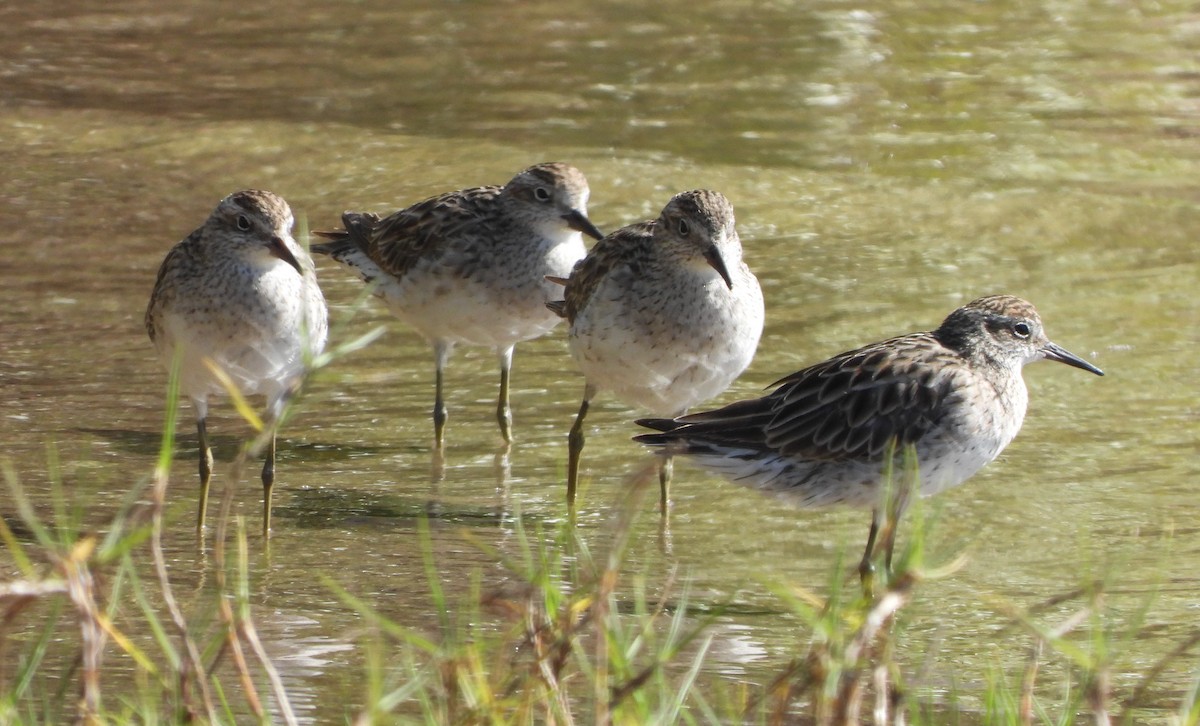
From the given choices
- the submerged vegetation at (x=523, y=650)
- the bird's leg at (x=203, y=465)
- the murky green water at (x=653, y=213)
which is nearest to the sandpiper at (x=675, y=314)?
the murky green water at (x=653, y=213)

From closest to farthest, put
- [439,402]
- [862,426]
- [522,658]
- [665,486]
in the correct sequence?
1. [522,658]
2. [862,426]
3. [665,486]
4. [439,402]

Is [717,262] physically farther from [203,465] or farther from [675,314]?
[203,465]

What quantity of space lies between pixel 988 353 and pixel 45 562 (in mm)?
3452

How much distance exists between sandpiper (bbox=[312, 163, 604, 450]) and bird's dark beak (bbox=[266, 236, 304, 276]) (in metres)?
1.37

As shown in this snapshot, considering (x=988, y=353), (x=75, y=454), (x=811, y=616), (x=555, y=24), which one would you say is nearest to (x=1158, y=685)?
(x=988, y=353)

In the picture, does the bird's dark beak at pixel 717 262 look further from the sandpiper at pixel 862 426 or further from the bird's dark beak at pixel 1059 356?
the bird's dark beak at pixel 1059 356

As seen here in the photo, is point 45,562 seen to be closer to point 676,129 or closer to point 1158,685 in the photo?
point 1158,685

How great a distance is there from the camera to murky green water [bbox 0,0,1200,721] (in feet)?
22.2

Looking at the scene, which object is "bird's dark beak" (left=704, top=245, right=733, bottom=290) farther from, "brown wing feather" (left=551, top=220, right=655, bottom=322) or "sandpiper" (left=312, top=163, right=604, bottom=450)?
"sandpiper" (left=312, top=163, right=604, bottom=450)

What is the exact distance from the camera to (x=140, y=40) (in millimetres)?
14789

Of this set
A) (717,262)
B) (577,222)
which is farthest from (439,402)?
(717,262)

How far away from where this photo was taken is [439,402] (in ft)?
26.9

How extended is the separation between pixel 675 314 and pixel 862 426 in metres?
1.12

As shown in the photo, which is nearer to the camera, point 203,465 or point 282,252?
point 282,252
